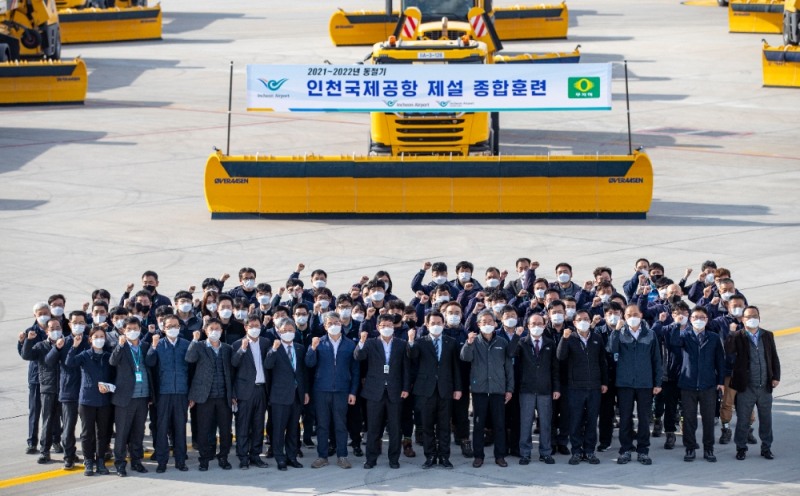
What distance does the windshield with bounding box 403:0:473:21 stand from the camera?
31516 millimetres

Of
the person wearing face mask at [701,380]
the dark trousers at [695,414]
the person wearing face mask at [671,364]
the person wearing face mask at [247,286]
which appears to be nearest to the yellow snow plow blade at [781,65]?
the person wearing face mask at [247,286]

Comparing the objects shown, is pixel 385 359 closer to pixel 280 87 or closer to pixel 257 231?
pixel 257 231

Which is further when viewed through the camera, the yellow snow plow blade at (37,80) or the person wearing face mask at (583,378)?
the yellow snow plow blade at (37,80)

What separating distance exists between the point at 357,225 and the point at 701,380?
38.4 feet

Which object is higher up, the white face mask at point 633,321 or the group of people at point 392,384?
the white face mask at point 633,321

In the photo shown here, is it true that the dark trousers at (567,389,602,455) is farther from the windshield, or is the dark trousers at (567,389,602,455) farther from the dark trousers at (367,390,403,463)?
the windshield

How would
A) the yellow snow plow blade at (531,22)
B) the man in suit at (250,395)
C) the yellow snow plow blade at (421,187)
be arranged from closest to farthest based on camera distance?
1. the man in suit at (250,395)
2. the yellow snow plow blade at (421,187)
3. the yellow snow plow blade at (531,22)

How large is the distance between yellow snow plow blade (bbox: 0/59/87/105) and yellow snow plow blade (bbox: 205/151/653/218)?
1482 centimetres

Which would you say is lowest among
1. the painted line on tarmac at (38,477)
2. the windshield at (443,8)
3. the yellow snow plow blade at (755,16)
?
the painted line on tarmac at (38,477)

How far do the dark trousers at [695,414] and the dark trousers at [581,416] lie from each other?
Result: 817mm

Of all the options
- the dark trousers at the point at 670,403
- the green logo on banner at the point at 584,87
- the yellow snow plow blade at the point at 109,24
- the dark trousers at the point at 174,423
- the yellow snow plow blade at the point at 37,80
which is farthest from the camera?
the yellow snow plow blade at the point at 109,24

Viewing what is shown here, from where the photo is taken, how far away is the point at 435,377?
46.6 ft

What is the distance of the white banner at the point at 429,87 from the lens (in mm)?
25891

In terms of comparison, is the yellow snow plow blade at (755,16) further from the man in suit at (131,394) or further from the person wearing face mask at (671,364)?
the man in suit at (131,394)
